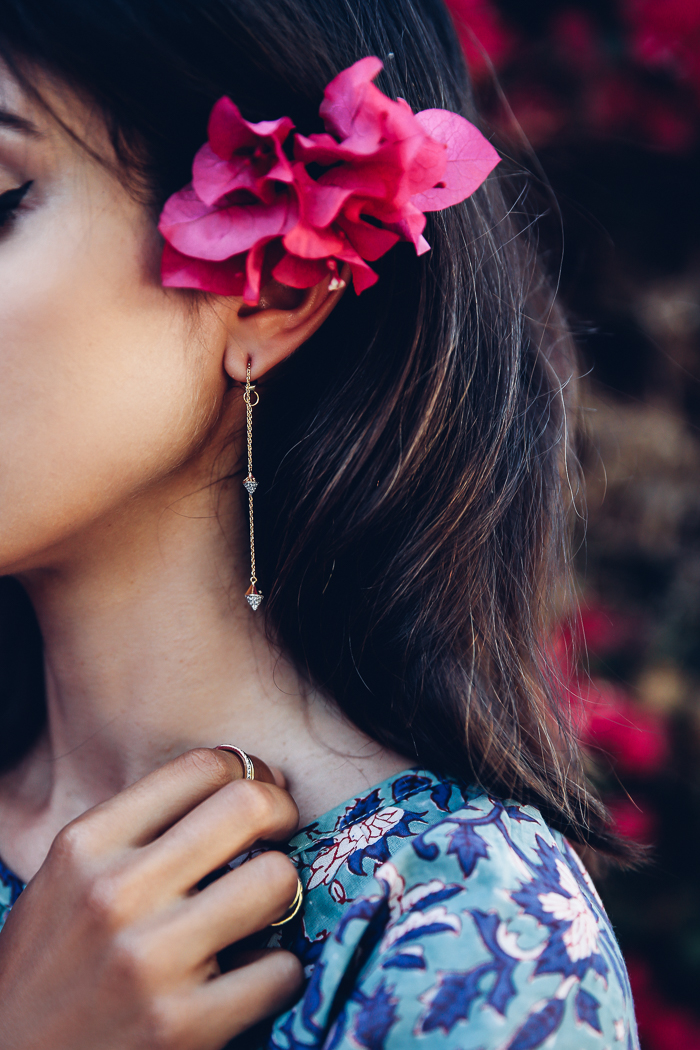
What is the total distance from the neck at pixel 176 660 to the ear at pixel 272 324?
214 mm


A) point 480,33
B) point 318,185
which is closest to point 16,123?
point 318,185

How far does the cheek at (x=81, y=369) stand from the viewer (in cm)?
88

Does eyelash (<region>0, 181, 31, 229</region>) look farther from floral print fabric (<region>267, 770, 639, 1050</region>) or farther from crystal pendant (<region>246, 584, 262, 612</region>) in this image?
floral print fabric (<region>267, 770, 639, 1050</region>)

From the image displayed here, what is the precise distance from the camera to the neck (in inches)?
43.5

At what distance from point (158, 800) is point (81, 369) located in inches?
20.6

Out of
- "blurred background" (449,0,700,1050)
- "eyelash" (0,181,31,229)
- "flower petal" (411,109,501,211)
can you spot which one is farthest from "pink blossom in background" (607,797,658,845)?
"eyelash" (0,181,31,229)

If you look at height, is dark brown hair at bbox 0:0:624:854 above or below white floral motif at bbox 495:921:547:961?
above

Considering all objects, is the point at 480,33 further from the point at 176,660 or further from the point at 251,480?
the point at 176,660

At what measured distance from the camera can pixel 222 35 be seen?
899 millimetres

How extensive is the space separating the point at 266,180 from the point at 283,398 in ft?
1.16

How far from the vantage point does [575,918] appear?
848 millimetres

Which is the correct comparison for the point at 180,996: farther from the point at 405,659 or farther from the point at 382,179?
the point at 382,179

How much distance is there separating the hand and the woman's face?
37 centimetres

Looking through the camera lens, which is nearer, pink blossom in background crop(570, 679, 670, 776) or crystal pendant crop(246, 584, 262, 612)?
crystal pendant crop(246, 584, 262, 612)
